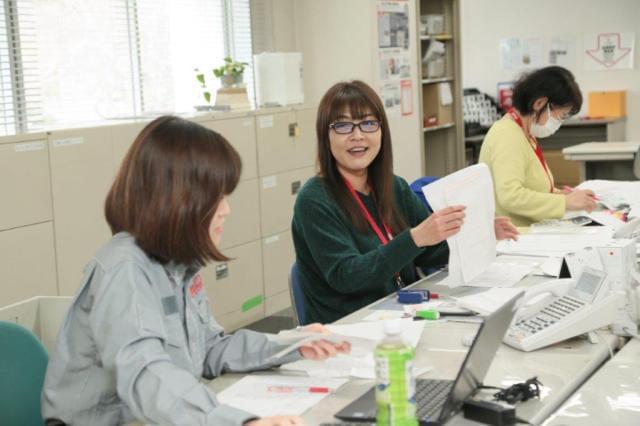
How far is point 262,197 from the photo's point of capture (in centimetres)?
475

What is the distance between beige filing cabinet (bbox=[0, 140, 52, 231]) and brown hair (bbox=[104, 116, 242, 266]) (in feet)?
5.92

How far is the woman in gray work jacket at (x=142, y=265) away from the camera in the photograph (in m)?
1.62

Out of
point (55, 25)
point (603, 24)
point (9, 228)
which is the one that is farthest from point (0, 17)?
point (603, 24)

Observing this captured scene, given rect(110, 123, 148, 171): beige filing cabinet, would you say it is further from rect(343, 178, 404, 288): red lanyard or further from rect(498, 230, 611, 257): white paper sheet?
rect(498, 230, 611, 257): white paper sheet

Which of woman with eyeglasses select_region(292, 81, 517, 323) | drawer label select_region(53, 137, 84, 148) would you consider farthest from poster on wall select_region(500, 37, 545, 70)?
woman with eyeglasses select_region(292, 81, 517, 323)

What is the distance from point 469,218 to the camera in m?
2.63

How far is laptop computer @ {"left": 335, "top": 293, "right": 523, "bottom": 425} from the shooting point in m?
1.54

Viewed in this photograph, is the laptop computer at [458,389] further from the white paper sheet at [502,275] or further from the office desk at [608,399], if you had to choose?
the white paper sheet at [502,275]

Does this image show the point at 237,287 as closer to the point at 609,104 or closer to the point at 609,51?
the point at 609,104

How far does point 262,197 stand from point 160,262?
9.88 feet

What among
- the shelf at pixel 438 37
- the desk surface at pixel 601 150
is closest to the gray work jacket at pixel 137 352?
the desk surface at pixel 601 150

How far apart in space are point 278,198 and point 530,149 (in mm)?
1605

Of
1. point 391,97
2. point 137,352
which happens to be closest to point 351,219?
point 137,352

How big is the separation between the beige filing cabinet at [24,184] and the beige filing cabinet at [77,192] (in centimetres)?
5
